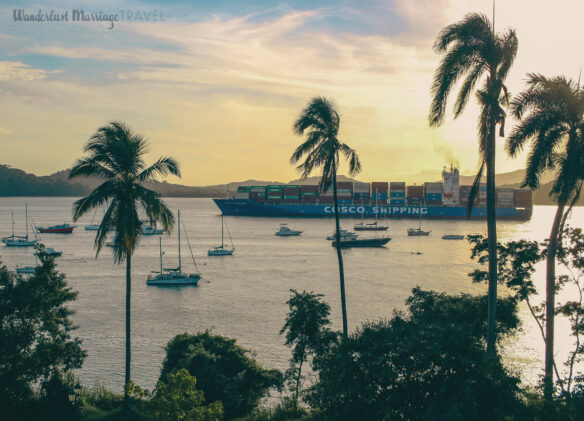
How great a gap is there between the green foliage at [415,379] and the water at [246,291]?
45.4ft

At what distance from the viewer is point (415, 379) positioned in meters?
10.8

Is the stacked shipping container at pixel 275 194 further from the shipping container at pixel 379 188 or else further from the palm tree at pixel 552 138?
the palm tree at pixel 552 138

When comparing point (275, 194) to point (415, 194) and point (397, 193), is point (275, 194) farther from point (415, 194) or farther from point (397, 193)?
point (415, 194)

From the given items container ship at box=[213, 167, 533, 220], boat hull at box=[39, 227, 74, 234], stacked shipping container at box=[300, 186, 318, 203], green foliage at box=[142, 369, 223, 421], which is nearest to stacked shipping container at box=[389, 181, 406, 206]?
container ship at box=[213, 167, 533, 220]

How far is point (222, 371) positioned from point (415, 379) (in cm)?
736

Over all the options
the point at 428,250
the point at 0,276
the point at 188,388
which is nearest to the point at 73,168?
the point at 0,276

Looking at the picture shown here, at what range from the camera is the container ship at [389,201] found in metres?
137

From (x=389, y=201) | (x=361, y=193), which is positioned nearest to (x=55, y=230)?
(x=361, y=193)

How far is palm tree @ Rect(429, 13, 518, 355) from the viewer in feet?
36.4

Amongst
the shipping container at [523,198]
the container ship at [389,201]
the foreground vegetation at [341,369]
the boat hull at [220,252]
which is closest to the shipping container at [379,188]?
the container ship at [389,201]

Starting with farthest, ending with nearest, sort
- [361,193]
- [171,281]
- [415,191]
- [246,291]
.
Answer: [415,191] < [361,193] < [171,281] < [246,291]

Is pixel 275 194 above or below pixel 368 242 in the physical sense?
above

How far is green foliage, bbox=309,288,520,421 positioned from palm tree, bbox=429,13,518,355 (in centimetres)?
135

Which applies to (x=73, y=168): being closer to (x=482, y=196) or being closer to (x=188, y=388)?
(x=188, y=388)
